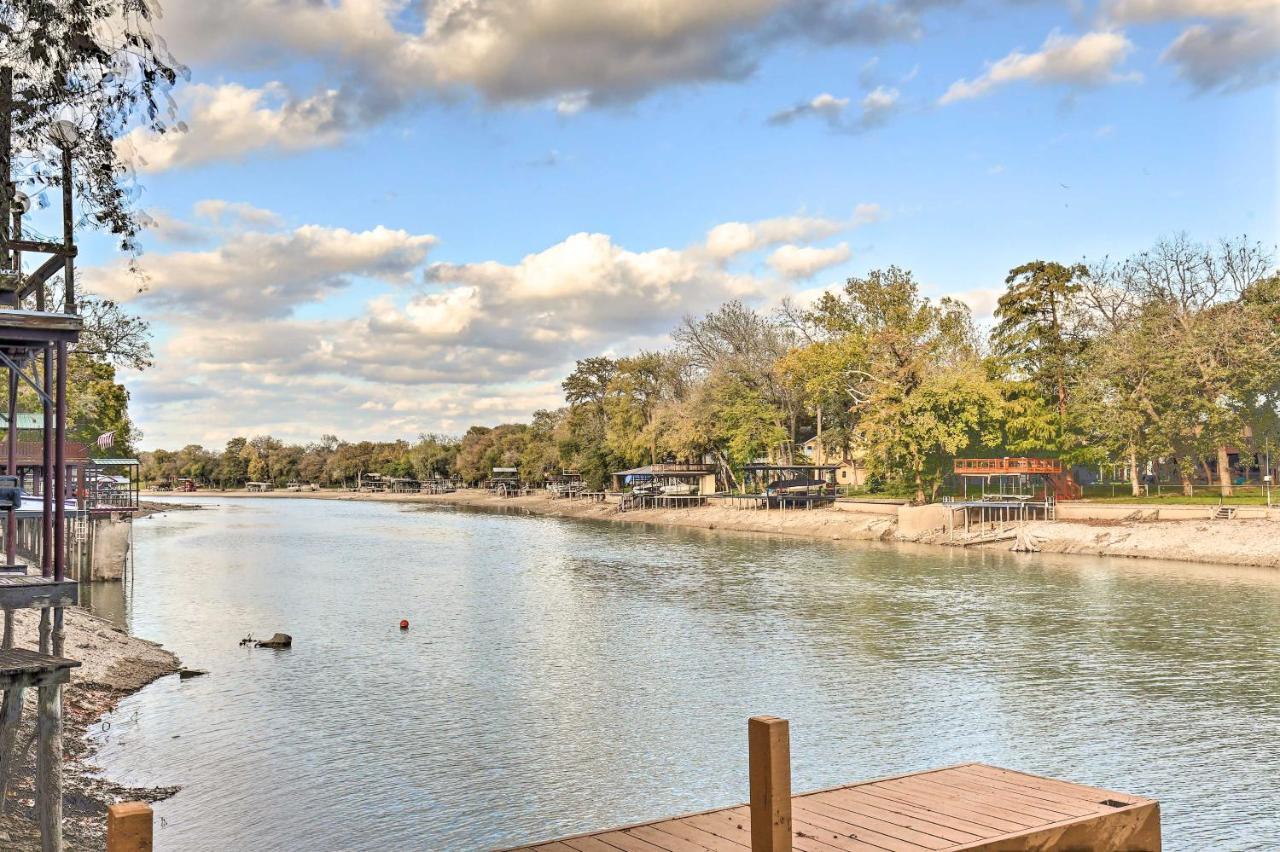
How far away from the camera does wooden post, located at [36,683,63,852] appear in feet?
40.8

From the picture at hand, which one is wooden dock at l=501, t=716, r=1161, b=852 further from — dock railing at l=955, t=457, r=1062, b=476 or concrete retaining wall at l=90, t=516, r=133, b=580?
dock railing at l=955, t=457, r=1062, b=476

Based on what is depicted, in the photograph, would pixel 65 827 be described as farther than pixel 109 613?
No

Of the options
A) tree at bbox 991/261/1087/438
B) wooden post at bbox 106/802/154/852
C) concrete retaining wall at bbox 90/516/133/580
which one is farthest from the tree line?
wooden post at bbox 106/802/154/852

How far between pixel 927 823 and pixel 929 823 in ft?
0.07

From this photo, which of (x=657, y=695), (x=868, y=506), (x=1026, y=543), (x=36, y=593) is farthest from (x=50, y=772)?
(x=868, y=506)

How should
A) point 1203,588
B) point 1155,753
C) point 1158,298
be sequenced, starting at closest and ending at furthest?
1. point 1155,753
2. point 1203,588
3. point 1158,298

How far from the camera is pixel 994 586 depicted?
153 feet

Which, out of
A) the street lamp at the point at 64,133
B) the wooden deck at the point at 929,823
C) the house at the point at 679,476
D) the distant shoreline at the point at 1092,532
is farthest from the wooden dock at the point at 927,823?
the house at the point at 679,476

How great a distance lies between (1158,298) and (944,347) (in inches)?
588

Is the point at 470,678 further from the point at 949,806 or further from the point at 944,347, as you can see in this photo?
the point at 944,347

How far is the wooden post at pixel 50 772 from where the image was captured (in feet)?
40.8

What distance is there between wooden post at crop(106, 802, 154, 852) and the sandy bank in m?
9.06

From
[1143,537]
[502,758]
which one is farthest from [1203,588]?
[502,758]

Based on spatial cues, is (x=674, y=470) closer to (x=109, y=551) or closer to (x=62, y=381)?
(x=109, y=551)
